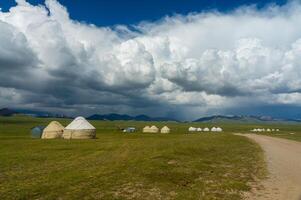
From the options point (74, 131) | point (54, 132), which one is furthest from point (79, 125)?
point (54, 132)

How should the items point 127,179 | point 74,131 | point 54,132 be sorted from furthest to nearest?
point 54,132 → point 74,131 → point 127,179

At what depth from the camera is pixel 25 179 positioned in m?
20.9

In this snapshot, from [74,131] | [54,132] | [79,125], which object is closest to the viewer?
[74,131]

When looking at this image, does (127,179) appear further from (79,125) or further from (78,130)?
(79,125)

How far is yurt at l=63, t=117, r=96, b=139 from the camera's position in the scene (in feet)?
218

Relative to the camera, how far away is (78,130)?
66.6 metres

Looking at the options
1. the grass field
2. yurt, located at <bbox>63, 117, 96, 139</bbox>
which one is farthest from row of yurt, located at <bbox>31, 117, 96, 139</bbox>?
the grass field

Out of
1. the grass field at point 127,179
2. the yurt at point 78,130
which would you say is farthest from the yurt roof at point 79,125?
the grass field at point 127,179

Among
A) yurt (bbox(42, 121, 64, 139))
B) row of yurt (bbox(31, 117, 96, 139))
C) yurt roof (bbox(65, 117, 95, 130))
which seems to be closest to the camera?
row of yurt (bbox(31, 117, 96, 139))

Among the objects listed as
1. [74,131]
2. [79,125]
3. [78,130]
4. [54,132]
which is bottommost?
[54,132]

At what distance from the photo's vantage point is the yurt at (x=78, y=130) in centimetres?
6644

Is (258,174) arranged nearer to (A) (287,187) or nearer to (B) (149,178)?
(A) (287,187)

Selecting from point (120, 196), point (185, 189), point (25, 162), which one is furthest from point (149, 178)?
point (25, 162)

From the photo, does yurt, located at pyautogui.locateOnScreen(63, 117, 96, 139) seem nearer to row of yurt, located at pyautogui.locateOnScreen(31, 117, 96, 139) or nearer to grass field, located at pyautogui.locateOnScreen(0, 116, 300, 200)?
row of yurt, located at pyautogui.locateOnScreen(31, 117, 96, 139)
